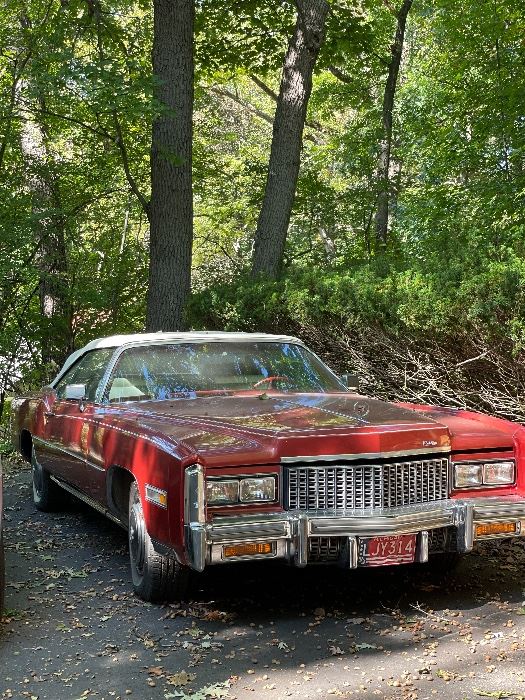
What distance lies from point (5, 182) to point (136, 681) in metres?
12.9

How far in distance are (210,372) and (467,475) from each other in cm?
215

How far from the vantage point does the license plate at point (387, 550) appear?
15.6 ft

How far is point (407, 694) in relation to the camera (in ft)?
12.8

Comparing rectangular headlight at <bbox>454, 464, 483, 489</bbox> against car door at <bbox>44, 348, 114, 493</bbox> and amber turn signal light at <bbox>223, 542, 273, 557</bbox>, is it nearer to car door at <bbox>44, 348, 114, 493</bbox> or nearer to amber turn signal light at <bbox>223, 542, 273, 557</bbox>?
amber turn signal light at <bbox>223, 542, 273, 557</bbox>

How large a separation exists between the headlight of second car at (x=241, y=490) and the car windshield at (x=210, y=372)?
5.31ft

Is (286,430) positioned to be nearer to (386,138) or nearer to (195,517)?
(195,517)

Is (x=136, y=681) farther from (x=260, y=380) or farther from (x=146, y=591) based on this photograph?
(x=260, y=380)

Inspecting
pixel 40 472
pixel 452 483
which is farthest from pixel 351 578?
pixel 40 472

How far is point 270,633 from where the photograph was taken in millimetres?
4766

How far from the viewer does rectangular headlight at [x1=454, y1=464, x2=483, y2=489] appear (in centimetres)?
512

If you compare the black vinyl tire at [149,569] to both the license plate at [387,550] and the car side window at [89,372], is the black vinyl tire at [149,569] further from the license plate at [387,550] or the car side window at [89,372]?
the car side window at [89,372]

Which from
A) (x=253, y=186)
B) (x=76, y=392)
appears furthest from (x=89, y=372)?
(x=253, y=186)

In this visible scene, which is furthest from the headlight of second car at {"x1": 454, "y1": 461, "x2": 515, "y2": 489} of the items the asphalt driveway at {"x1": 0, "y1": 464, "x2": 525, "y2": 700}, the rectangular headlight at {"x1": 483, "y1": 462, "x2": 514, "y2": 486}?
the asphalt driveway at {"x1": 0, "y1": 464, "x2": 525, "y2": 700}

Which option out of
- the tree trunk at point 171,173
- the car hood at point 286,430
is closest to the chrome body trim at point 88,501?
the car hood at point 286,430
